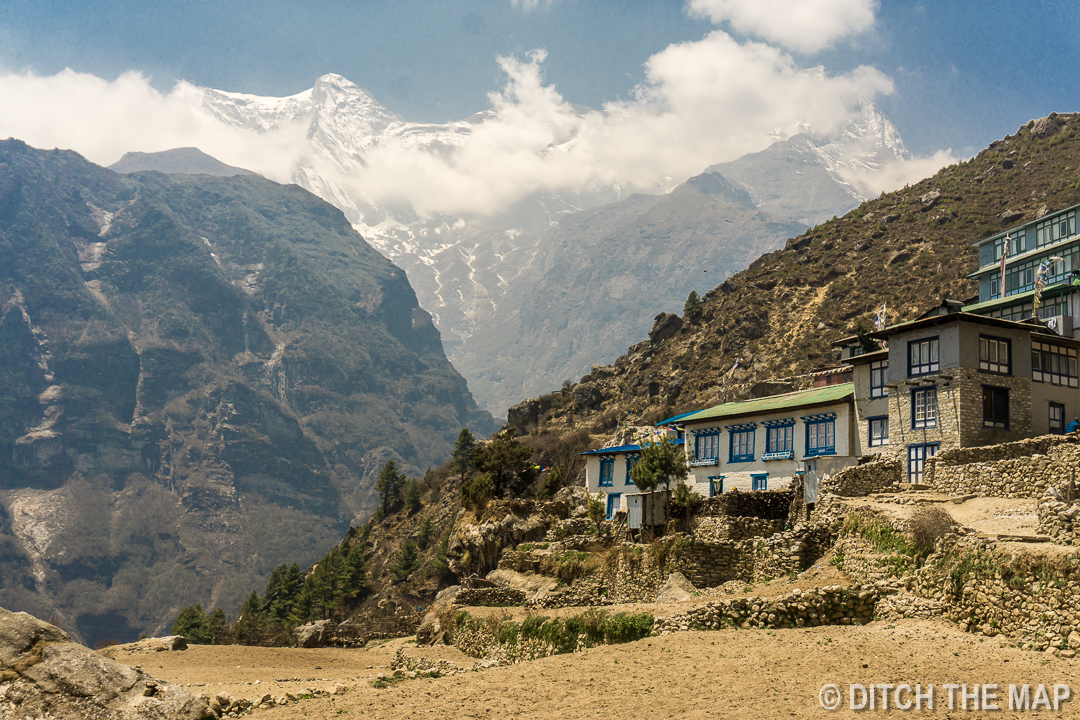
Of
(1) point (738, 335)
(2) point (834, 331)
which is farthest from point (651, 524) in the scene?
(1) point (738, 335)

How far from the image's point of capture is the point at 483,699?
21125 millimetres

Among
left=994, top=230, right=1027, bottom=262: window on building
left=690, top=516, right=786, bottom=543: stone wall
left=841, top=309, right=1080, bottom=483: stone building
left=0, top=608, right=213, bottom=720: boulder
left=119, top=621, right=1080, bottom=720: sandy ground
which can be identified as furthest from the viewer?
left=994, top=230, right=1027, bottom=262: window on building

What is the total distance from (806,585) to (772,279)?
10094cm

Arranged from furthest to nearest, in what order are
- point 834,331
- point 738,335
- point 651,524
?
point 738,335 < point 834,331 < point 651,524

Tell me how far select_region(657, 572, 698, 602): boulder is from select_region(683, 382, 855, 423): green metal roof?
15716 millimetres

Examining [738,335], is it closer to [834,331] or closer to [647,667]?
[834,331]

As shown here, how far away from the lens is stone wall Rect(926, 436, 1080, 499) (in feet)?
91.3

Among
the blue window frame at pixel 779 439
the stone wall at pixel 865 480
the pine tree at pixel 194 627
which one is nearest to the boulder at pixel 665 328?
the pine tree at pixel 194 627

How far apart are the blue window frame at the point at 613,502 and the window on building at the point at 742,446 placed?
9361 mm

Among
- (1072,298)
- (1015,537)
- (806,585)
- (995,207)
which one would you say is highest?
(995,207)

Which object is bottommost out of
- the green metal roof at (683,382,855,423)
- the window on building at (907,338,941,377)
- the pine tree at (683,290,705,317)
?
the green metal roof at (683,382,855,423)

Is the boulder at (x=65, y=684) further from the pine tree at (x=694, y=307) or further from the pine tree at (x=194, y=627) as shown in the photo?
the pine tree at (x=694, y=307)

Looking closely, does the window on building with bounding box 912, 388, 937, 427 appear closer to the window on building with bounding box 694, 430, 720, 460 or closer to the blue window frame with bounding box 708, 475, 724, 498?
the blue window frame with bounding box 708, 475, 724, 498

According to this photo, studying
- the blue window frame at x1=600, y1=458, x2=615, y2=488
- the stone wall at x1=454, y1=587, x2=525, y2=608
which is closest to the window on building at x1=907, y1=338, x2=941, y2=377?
the stone wall at x1=454, y1=587, x2=525, y2=608
